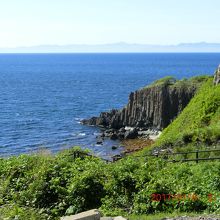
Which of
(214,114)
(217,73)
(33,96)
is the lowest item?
(33,96)

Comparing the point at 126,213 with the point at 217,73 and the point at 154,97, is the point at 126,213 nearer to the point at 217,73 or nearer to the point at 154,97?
the point at 217,73

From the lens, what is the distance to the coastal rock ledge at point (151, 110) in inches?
2680

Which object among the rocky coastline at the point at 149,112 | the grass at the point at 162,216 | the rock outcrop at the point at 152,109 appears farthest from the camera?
the rock outcrop at the point at 152,109

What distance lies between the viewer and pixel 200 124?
39375mm

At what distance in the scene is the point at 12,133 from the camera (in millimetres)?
67938

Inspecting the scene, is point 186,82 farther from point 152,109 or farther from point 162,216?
point 162,216

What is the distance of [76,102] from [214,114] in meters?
69.6

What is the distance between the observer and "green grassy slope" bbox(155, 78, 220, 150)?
96.1ft

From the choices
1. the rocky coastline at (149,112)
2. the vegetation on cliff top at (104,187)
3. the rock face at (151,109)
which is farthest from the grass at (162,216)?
the rock face at (151,109)

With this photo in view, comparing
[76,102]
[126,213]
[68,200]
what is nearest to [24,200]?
[68,200]

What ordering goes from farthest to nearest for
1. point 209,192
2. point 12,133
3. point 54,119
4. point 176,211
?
point 54,119, point 12,133, point 209,192, point 176,211

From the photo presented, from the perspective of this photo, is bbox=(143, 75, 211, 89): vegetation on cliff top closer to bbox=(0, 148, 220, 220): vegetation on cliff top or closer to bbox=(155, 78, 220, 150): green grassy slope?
bbox=(155, 78, 220, 150): green grassy slope

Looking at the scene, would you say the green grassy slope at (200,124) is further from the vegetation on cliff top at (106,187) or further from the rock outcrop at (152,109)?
the rock outcrop at (152,109)

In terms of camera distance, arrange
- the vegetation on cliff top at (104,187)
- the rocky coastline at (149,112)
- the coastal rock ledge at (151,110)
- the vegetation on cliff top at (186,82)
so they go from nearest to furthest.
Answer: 1. the vegetation on cliff top at (104,187)
2. the rocky coastline at (149,112)
3. the vegetation on cliff top at (186,82)
4. the coastal rock ledge at (151,110)
